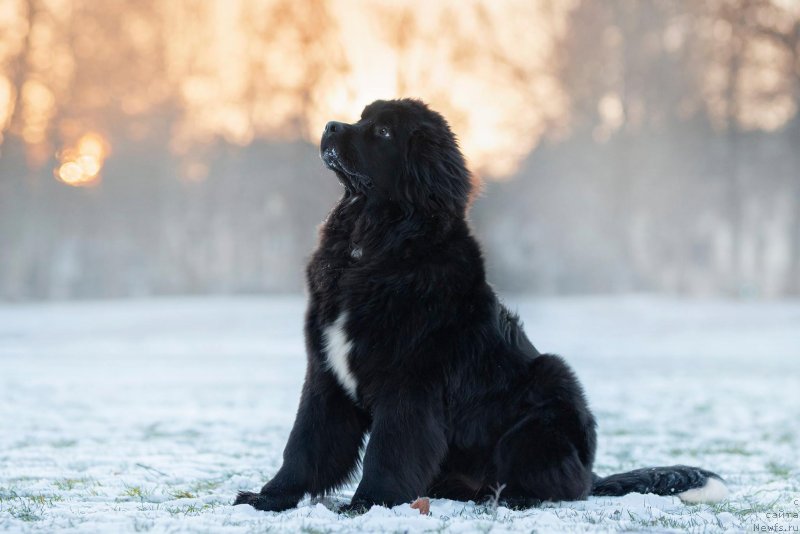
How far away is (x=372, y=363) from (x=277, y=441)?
3181mm

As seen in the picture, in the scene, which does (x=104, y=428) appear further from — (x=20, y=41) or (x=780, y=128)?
(x=780, y=128)

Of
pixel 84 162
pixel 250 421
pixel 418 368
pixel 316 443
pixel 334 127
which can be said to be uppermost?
pixel 84 162

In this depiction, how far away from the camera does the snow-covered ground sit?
3.55 m

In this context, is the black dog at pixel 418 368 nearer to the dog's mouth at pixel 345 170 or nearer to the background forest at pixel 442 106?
the dog's mouth at pixel 345 170

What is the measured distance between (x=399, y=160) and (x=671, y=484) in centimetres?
192

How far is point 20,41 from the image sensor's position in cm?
2611

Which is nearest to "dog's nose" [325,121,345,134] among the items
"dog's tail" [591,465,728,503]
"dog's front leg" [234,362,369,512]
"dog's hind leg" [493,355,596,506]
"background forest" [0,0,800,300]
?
"dog's front leg" [234,362,369,512]

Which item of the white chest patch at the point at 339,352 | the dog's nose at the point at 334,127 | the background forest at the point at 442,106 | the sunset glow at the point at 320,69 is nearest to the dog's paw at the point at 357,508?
the white chest patch at the point at 339,352

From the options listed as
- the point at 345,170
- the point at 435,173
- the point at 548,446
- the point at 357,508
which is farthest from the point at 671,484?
the point at 345,170

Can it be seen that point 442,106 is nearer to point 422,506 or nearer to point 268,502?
point 268,502

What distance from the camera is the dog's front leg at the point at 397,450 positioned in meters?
3.72

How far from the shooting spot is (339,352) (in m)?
3.85

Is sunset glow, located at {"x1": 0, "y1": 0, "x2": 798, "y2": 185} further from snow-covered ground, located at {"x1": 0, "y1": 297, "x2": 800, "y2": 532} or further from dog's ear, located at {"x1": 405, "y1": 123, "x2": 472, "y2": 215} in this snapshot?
dog's ear, located at {"x1": 405, "y1": 123, "x2": 472, "y2": 215}

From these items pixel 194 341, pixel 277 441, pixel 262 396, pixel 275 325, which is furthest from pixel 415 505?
pixel 275 325
